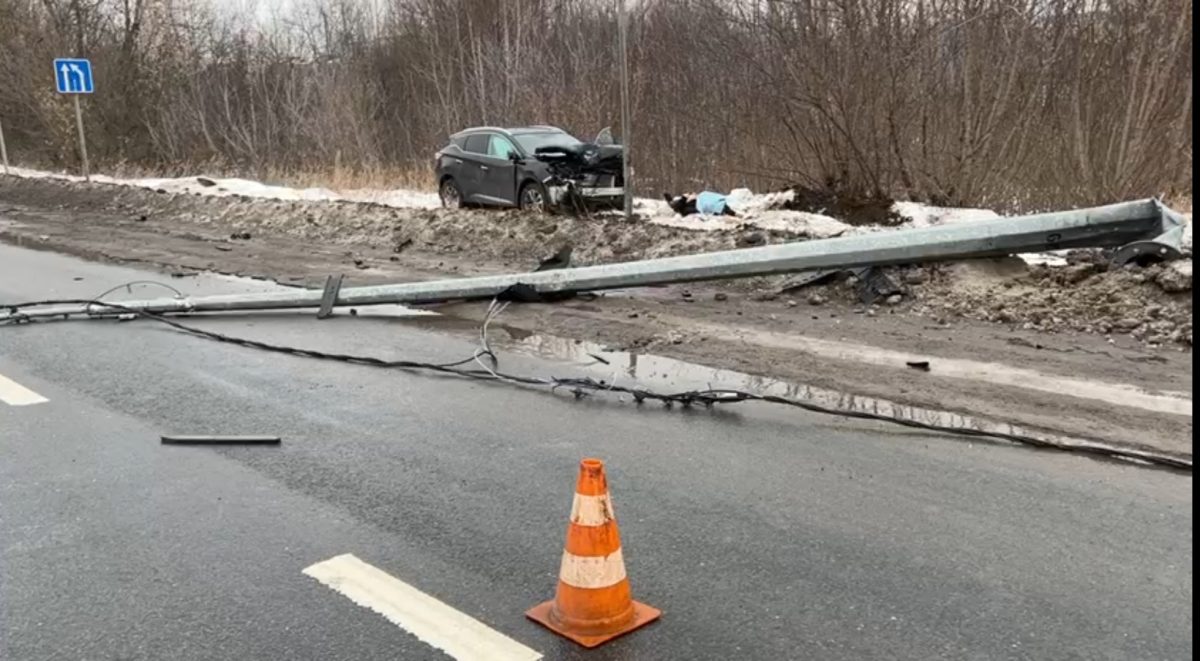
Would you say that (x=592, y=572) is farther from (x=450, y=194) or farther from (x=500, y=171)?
(x=450, y=194)

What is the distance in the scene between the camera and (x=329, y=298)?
31.8ft

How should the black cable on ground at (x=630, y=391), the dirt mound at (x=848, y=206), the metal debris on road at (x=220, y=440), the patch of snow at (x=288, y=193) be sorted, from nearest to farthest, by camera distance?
the black cable on ground at (x=630, y=391) < the metal debris on road at (x=220, y=440) < the dirt mound at (x=848, y=206) < the patch of snow at (x=288, y=193)


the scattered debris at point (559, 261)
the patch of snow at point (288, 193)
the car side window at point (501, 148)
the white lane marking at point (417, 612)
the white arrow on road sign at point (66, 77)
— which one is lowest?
the white lane marking at point (417, 612)

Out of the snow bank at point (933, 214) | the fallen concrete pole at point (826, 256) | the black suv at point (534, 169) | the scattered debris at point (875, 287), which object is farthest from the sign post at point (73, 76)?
the scattered debris at point (875, 287)

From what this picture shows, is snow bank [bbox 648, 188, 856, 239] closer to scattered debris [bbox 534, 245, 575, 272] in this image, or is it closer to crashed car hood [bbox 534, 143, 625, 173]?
crashed car hood [bbox 534, 143, 625, 173]

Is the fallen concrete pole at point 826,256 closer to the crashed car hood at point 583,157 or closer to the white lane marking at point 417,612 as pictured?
the white lane marking at point 417,612

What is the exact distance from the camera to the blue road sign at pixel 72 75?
76.7ft

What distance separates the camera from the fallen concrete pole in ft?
24.5

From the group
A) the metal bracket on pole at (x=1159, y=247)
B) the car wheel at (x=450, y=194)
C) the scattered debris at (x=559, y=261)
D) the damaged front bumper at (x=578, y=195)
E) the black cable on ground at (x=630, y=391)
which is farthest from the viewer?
the car wheel at (x=450, y=194)

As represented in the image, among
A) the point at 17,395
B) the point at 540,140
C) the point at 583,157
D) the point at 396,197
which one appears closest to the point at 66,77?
the point at 396,197

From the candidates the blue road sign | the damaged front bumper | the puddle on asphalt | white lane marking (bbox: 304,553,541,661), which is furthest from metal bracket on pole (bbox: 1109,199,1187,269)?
the blue road sign

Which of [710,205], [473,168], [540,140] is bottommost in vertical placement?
[710,205]

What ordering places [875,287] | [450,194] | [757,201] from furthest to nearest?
1. [450,194]
2. [757,201]
3. [875,287]

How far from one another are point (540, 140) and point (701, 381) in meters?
10.9
